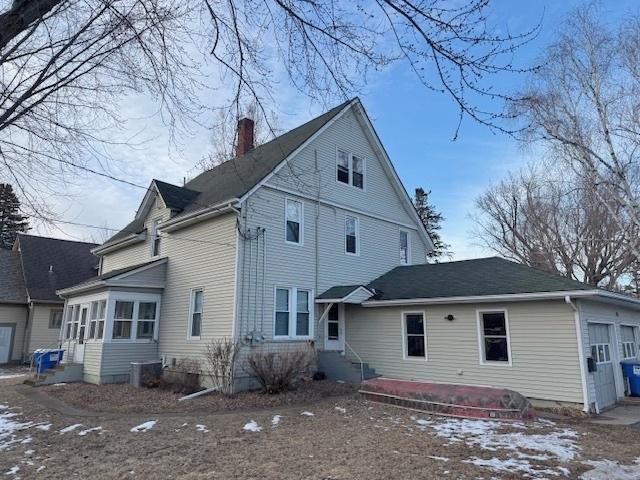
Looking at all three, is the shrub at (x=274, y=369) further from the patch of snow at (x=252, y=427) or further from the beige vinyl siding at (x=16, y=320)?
the beige vinyl siding at (x=16, y=320)

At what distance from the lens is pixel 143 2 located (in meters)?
4.33

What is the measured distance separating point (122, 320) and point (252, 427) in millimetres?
8429

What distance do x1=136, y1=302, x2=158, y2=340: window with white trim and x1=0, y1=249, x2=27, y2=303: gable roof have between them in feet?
38.8

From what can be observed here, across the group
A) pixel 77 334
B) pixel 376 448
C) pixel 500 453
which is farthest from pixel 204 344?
pixel 500 453

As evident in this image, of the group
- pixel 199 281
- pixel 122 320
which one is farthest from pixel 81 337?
pixel 199 281

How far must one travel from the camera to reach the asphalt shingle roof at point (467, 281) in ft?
36.9

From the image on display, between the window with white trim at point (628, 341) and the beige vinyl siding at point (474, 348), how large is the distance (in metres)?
3.90

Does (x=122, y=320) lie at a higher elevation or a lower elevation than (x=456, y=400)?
higher

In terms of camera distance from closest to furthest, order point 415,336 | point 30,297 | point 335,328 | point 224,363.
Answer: point 224,363 < point 415,336 < point 335,328 < point 30,297

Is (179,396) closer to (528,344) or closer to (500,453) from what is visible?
(500,453)

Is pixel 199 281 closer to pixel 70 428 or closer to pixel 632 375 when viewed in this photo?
pixel 70 428

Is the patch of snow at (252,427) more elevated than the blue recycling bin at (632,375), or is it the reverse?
the blue recycling bin at (632,375)

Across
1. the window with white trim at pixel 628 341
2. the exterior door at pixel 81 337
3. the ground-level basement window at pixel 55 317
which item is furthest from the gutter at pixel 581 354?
the ground-level basement window at pixel 55 317

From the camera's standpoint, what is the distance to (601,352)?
11.6 metres
